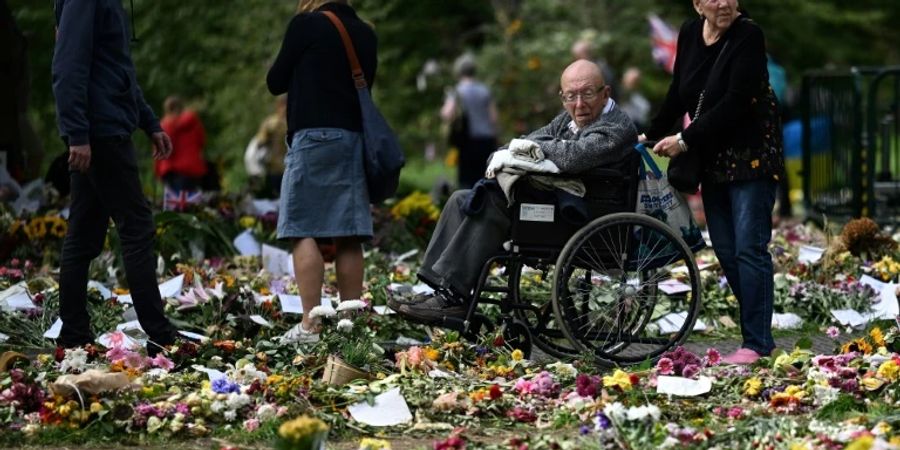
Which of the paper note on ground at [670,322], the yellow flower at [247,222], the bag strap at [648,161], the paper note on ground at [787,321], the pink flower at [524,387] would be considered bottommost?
the paper note on ground at [787,321]

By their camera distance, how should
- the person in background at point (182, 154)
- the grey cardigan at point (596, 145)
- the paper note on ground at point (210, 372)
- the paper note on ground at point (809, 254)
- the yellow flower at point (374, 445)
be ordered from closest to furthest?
the yellow flower at point (374, 445) → the paper note on ground at point (210, 372) → the grey cardigan at point (596, 145) → the paper note on ground at point (809, 254) → the person in background at point (182, 154)

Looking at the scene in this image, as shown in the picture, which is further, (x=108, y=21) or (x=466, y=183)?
(x=466, y=183)

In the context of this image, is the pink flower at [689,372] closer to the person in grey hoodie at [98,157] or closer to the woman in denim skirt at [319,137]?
the woman in denim skirt at [319,137]

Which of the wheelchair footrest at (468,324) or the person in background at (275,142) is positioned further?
the person in background at (275,142)

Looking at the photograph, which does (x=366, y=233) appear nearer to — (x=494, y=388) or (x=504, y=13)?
(x=494, y=388)

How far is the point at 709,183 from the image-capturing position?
7.17 meters

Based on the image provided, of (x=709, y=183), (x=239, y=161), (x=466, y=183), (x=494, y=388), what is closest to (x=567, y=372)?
(x=494, y=388)

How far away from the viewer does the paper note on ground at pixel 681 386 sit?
6.18 meters

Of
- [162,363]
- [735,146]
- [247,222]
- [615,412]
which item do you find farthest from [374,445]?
[247,222]

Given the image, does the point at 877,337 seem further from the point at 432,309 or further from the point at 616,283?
the point at 432,309

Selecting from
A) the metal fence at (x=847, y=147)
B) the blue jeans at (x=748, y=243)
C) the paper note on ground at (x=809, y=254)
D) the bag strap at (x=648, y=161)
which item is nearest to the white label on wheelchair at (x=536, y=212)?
the bag strap at (x=648, y=161)

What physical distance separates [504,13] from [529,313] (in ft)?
74.5

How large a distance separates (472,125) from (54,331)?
31.6ft

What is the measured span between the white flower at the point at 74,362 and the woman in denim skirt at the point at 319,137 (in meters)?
1.07
